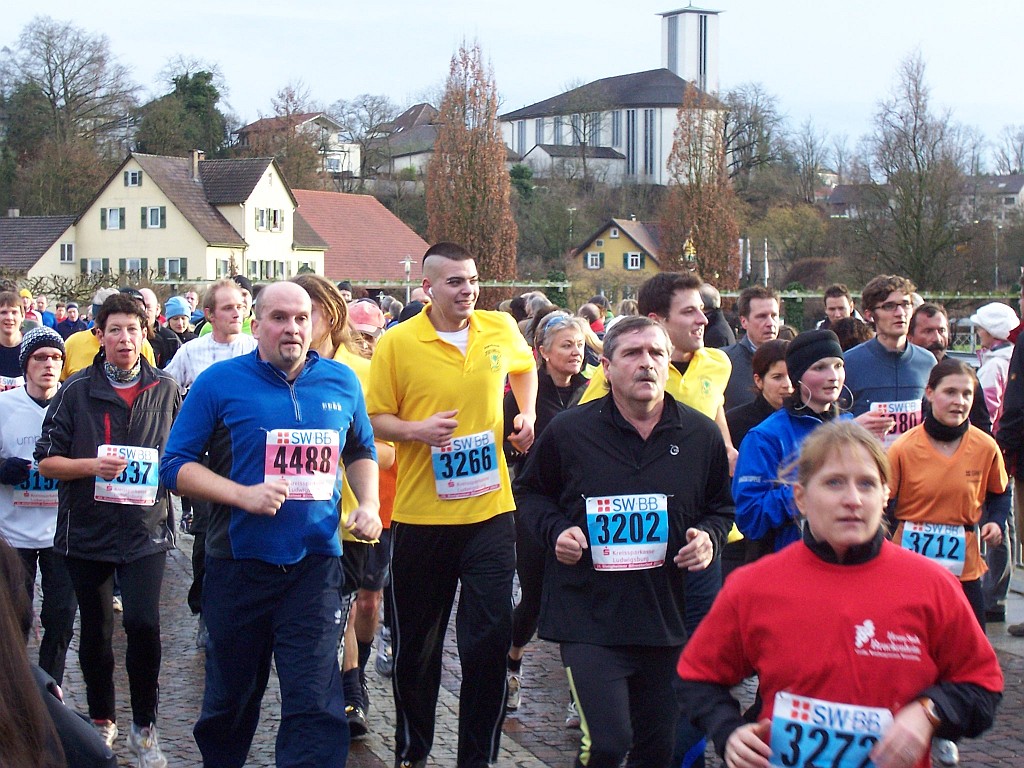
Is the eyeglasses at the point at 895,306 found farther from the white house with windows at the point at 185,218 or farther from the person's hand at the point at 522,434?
the white house with windows at the point at 185,218

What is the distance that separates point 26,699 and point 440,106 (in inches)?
2416

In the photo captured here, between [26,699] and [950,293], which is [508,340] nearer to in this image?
[26,699]

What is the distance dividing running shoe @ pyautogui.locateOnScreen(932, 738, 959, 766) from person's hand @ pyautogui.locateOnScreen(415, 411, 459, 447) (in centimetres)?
267

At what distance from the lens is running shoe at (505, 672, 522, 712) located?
22.9 ft

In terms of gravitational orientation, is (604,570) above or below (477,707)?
above

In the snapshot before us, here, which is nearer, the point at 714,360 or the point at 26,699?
the point at 26,699

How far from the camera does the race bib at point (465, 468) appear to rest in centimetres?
578

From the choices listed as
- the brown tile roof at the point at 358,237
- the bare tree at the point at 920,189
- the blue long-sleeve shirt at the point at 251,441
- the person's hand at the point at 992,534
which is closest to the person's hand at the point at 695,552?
the blue long-sleeve shirt at the point at 251,441

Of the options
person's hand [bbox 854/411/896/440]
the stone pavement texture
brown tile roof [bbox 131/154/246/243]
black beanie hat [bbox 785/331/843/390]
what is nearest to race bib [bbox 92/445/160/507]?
the stone pavement texture

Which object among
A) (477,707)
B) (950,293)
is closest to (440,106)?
(950,293)

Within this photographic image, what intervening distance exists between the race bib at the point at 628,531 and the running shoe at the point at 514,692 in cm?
246

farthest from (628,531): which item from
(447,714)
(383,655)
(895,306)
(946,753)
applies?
(383,655)

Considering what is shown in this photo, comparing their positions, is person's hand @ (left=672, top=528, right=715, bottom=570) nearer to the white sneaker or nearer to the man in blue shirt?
the man in blue shirt

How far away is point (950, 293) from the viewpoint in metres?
43.5
